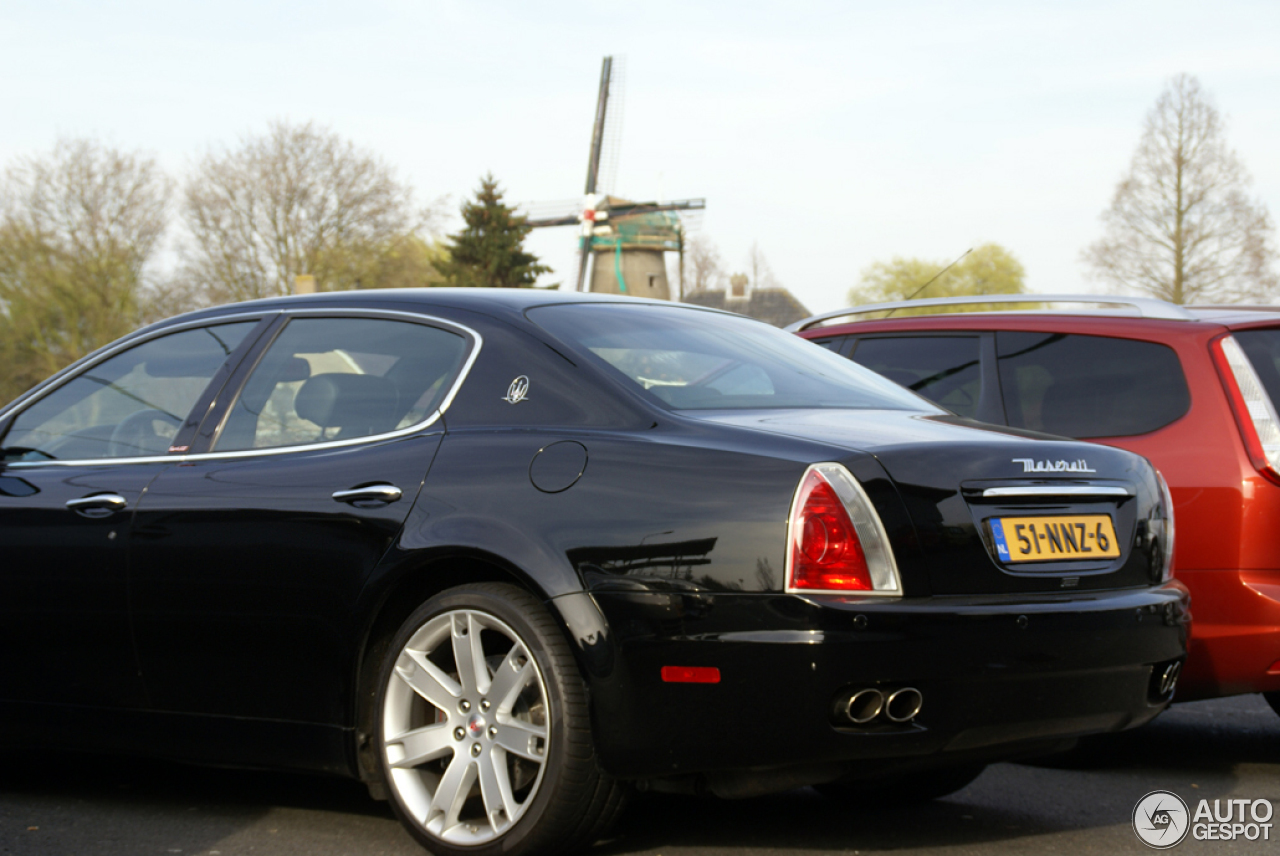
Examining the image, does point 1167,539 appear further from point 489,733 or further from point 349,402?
point 349,402

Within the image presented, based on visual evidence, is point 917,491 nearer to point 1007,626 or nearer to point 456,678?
point 1007,626

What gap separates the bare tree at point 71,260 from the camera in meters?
49.4

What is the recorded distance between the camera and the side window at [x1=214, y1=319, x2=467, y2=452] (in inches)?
159

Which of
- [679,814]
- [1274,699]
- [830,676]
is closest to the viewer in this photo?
[830,676]

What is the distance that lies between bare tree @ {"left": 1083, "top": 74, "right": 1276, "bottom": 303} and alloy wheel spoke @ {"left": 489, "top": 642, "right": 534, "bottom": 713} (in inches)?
1841

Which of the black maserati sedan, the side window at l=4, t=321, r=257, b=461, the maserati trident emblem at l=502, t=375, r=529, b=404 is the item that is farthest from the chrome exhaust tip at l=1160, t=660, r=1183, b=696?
the side window at l=4, t=321, r=257, b=461

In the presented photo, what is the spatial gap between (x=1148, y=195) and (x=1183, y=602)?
4753 centimetres

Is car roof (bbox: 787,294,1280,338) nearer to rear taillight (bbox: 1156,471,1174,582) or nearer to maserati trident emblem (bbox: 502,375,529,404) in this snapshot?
rear taillight (bbox: 1156,471,1174,582)

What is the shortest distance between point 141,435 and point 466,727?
1.63 metres

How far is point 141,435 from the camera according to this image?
456 cm

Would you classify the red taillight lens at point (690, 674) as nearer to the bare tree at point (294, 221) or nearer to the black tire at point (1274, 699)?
the black tire at point (1274, 699)

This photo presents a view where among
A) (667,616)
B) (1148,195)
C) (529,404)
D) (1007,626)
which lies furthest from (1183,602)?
(1148,195)
